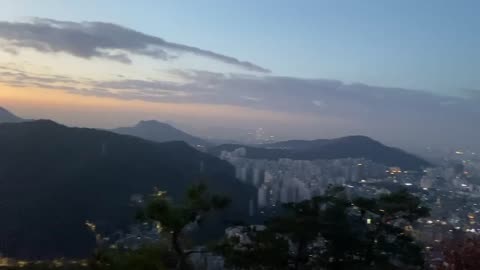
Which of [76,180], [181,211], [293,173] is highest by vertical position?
[181,211]

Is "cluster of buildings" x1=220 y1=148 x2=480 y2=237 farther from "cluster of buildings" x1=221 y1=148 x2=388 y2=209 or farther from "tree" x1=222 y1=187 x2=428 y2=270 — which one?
"tree" x1=222 y1=187 x2=428 y2=270

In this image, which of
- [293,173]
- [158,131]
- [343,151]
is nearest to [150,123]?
[158,131]

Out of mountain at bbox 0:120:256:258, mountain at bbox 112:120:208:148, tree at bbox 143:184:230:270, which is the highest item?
tree at bbox 143:184:230:270

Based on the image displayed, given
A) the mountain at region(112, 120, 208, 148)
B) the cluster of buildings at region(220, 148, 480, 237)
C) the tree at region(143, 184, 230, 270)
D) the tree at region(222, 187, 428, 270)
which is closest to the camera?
the tree at region(143, 184, 230, 270)

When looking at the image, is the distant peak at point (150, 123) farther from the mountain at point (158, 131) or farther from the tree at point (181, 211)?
the tree at point (181, 211)

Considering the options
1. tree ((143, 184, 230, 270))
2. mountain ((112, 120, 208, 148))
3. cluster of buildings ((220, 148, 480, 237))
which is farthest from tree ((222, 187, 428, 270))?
mountain ((112, 120, 208, 148))

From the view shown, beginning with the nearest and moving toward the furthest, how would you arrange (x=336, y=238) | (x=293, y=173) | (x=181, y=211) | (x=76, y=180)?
(x=181, y=211) → (x=336, y=238) → (x=76, y=180) → (x=293, y=173)

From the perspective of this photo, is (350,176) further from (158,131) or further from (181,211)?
(181,211)
